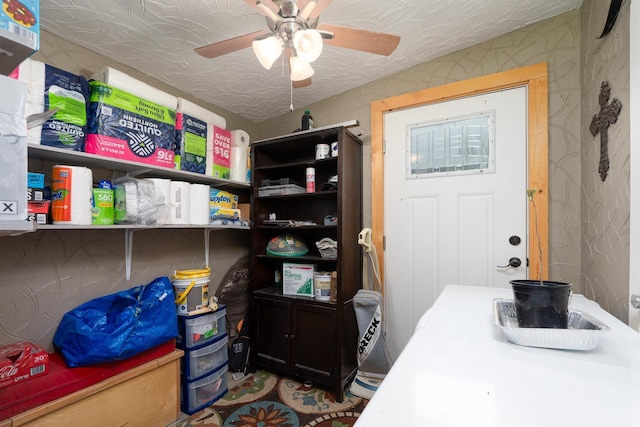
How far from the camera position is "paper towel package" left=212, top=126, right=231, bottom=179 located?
6.99ft

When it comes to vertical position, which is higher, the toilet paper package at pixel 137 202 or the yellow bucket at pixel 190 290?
the toilet paper package at pixel 137 202

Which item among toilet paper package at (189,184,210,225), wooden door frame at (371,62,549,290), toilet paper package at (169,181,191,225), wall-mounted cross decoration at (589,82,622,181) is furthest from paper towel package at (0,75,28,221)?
wooden door frame at (371,62,549,290)

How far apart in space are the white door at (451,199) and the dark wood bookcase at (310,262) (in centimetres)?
32

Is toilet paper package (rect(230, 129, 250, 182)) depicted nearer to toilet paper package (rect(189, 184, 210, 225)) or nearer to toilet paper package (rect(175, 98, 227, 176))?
toilet paper package (rect(175, 98, 227, 176))

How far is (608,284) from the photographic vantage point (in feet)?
4.18

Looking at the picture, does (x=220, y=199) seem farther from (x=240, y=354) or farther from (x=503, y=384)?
(x=503, y=384)

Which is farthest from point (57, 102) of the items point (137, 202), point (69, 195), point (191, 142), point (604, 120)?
point (604, 120)

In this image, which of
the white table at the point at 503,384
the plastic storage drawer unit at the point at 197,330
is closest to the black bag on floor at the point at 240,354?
the plastic storage drawer unit at the point at 197,330

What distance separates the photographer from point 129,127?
1614mm

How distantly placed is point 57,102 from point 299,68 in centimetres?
114

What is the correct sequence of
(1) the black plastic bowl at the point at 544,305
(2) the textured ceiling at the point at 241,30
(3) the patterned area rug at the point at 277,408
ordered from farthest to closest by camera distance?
1. (3) the patterned area rug at the point at 277,408
2. (2) the textured ceiling at the point at 241,30
3. (1) the black plastic bowl at the point at 544,305

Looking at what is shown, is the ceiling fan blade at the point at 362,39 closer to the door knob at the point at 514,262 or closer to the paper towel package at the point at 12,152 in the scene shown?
the paper towel package at the point at 12,152

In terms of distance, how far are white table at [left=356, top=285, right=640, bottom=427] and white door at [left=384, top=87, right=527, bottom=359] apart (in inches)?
44.7

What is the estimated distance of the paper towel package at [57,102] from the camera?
1269mm
